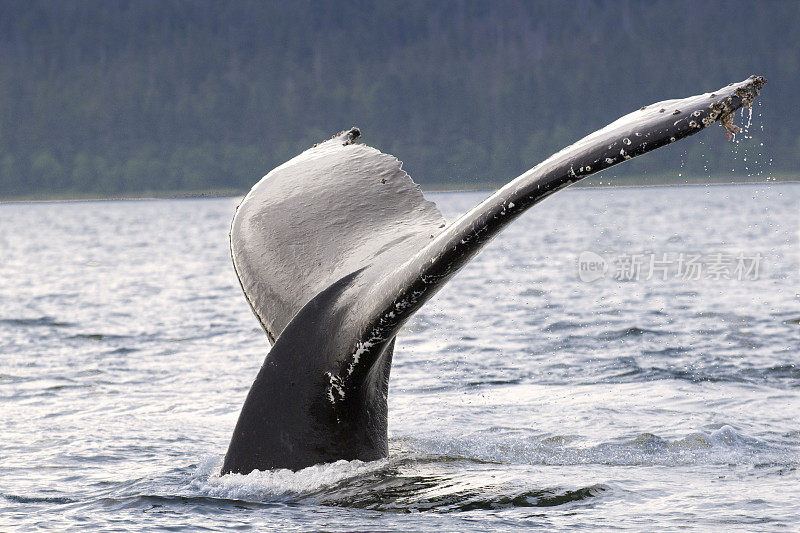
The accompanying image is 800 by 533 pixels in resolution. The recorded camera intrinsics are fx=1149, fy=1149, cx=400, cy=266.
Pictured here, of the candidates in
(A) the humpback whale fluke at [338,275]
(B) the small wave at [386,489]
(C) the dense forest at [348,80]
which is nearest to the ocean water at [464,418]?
(B) the small wave at [386,489]

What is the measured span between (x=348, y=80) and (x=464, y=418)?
143347 mm

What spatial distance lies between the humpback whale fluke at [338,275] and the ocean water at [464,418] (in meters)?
0.27

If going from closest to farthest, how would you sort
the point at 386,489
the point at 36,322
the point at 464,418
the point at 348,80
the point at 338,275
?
the point at 338,275, the point at 386,489, the point at 464,418, the point at 36,322, the point at 348,80

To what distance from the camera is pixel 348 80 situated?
14838cm

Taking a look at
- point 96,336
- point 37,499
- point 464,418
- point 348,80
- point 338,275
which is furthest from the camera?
point 348,80

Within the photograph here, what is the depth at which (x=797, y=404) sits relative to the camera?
7645 mm

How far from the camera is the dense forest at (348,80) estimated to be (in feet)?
408

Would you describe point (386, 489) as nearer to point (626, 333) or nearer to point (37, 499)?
point (37, 499)

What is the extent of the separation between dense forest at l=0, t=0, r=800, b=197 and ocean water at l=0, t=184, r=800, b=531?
3605 inches

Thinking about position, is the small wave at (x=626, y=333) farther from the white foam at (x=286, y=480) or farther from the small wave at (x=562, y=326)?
the white foam at (x=286, y=480)

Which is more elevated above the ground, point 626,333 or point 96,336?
point 96,336

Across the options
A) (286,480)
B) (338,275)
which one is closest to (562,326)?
(286,480)

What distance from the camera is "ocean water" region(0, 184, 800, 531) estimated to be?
4.92m

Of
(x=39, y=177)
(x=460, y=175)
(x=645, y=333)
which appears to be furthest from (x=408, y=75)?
(x=645, y=333)
